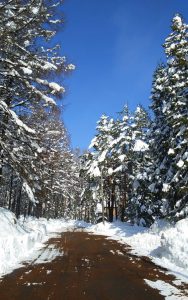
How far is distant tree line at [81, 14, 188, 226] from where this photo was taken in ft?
79.2

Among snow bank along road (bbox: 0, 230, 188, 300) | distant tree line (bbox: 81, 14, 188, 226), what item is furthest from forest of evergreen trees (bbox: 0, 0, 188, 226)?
snow bank along road (bbox: 0, 230, 188, 300)

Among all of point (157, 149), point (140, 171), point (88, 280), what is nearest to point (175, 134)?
point (157, 149)

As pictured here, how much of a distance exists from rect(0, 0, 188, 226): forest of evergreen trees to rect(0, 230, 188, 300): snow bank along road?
3.38 m

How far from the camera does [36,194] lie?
54.2ft

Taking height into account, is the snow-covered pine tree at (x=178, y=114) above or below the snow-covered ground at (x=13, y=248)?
above

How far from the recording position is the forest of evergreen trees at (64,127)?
536 inches

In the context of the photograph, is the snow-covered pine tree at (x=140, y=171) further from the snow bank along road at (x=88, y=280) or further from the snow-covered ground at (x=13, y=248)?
the snow bank along road at (x=88, y=280)

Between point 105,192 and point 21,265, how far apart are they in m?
45.2

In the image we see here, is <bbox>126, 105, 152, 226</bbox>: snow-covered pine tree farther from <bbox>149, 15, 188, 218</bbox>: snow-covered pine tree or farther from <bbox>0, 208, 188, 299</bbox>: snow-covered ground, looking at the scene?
<bbox>0, 208, 188, 299</bbox>: snow-covered ground

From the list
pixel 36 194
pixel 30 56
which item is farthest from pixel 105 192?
pixel 30 56

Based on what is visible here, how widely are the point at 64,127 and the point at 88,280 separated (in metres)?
21.4

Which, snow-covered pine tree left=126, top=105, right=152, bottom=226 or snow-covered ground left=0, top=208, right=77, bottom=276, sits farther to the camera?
snow-covered pine tree left=126, top=105, right=152, bottom=226

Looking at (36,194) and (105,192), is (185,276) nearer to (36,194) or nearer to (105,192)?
(36,194)

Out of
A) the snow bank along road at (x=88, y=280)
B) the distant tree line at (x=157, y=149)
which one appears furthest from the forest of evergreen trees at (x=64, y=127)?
the snow bank along road at (x=88, y=280)
